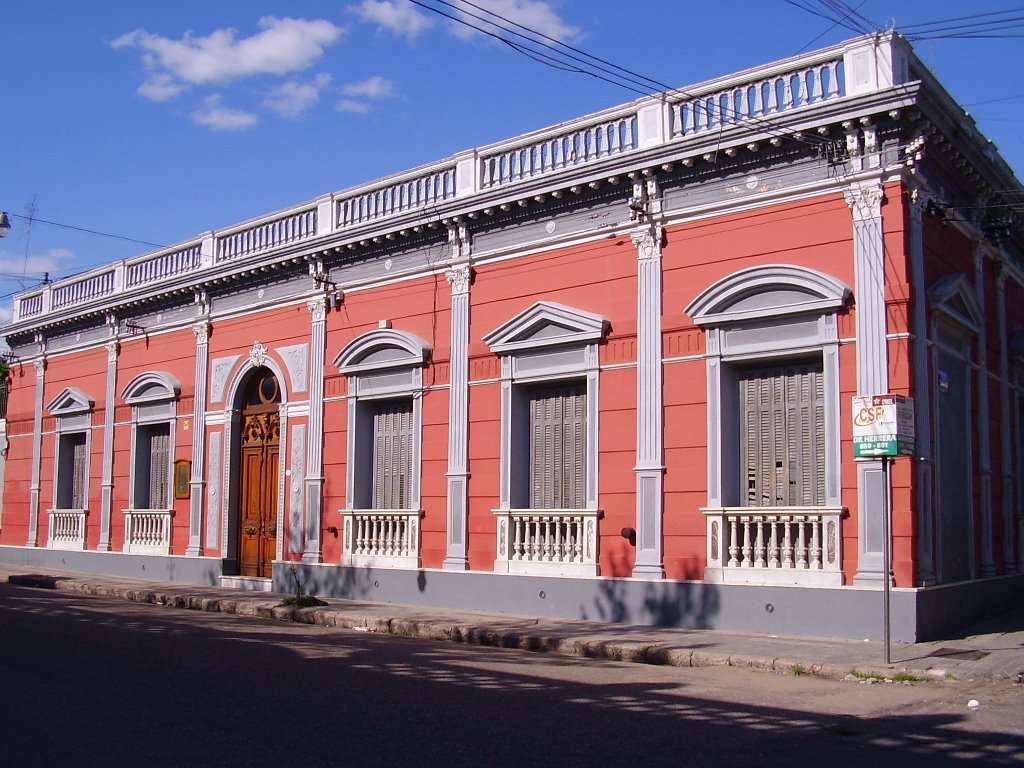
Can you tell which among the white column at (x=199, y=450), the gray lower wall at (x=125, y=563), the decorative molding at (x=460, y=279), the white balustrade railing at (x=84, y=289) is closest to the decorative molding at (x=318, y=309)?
the decorative molding at (x=460, y=279)

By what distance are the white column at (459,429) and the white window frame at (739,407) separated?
158 inches

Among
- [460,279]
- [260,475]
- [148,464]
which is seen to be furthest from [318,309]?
[148,464]

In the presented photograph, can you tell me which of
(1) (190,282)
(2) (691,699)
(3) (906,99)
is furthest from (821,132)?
(1) (190,282)

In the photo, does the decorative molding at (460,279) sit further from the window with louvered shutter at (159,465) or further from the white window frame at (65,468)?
the white window frame at (65,468)

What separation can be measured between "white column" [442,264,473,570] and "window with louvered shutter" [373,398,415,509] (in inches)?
42.1

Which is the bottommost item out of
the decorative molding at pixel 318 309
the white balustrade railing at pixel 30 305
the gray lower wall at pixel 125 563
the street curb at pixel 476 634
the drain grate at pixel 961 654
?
the street curb at pixel 476 634

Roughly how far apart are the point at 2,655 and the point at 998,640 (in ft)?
34.5

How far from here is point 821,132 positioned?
12.6 m

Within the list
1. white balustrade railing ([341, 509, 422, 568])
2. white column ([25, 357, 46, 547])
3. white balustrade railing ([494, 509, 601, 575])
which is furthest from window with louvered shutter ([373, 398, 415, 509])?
white column ([25, 357, 46, 547])

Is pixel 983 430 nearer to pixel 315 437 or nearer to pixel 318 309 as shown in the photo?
pixel 315 437

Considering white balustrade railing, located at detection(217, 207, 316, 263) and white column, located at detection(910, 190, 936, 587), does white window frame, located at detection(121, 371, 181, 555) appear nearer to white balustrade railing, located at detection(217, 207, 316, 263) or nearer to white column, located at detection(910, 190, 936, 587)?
white balustrade railing, located at detection(217, 207, 316, 263)

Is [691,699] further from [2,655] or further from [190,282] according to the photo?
[190,282]

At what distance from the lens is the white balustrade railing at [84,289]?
2373 cm

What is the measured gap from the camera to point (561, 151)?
15.3 meters
